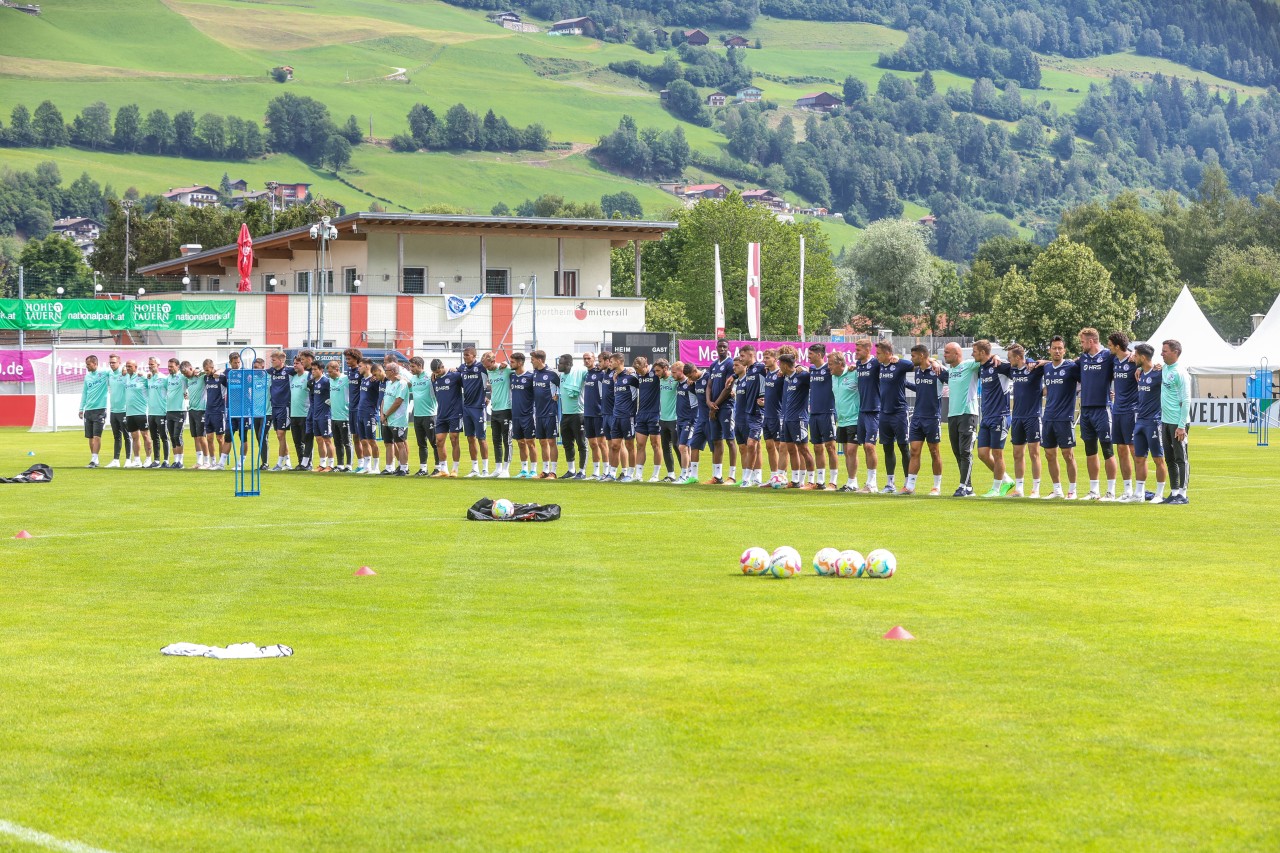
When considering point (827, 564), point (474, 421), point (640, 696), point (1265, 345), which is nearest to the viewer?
point (640, 696)

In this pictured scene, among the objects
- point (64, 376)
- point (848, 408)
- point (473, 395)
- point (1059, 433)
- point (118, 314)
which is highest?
point (118, 314)

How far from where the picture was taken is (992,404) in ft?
70.4

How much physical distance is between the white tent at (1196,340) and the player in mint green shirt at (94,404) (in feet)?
122

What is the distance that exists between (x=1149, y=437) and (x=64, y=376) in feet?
127

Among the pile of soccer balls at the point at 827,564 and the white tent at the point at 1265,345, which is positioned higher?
the white tent at the point at 1265,345

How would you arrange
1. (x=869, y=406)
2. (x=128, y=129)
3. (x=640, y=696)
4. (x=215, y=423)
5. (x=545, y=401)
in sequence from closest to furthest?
(x=640, y=696), (x=869, y=406), (x=545, y=401), (x=215, y=423), (x=128, y=129)

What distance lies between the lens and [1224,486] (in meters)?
23.8

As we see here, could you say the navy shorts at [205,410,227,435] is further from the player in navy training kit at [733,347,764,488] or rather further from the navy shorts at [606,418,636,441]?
the player in navy training kit at [733,347,764,488]

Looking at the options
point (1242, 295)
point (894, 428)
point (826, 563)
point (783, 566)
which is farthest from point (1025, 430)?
point (1242, 295)

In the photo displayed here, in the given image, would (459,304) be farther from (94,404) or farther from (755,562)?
(755,562)

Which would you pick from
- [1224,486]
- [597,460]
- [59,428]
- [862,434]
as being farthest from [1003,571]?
[59,428]

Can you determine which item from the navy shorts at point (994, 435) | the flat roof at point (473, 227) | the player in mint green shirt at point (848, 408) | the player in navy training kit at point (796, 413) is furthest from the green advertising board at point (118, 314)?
the navy shorts at point (994, 435)

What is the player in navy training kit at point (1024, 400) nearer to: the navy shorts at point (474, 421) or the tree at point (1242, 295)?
the navy shorts at point (474, 421)

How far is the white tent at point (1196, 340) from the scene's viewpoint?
175 ft
